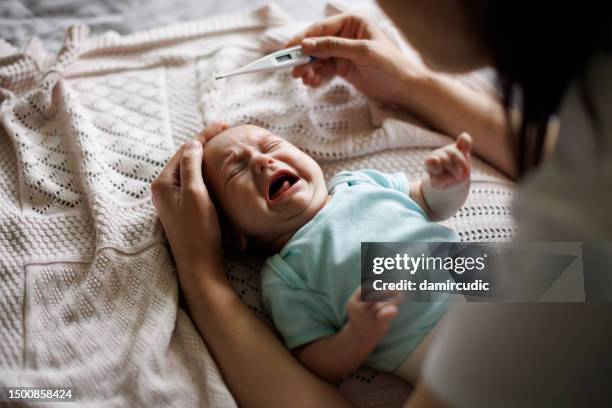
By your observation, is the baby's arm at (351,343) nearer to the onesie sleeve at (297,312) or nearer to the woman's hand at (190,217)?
the onesie sleeve at (297,312)

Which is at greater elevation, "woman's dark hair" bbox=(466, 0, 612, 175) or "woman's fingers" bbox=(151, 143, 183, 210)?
"woman's dark hair" bbox=(466, 0, 612, 175)

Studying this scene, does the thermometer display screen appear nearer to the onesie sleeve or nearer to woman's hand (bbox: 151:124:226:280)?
woman's hand (bbox: 151:124:226:280)

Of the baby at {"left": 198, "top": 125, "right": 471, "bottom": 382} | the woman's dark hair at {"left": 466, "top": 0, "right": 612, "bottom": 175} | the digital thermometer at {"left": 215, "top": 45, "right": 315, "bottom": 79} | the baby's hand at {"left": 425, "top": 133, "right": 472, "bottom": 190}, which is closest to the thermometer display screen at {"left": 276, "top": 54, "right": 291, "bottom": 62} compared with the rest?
the digital thermometer at {"left": 215, "top": 45, "right": 315, "bottom": 79}

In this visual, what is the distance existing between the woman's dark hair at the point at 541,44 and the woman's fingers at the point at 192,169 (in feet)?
1.98

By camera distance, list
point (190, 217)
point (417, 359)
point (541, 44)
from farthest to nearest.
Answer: point (190, 217) < point (417, 359) < point (541, 44)

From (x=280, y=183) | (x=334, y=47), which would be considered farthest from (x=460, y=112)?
(x=280, y=183)

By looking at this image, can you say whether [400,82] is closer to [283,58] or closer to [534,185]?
[283,58]

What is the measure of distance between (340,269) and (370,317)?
16 cm

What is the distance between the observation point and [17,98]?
1283mm

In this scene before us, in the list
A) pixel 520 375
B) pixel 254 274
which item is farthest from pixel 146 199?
pixel 520 375

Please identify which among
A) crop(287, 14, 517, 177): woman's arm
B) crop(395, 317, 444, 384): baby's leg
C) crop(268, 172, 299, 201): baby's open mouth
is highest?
crop(287, 14, 517, 177): woman's arm

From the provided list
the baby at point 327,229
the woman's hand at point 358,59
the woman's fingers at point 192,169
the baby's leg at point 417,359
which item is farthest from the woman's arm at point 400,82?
the baby's leg at point 417,359

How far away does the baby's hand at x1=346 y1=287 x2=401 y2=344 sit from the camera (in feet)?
2.64

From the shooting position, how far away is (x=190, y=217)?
1024 mm
